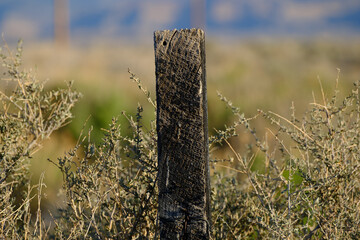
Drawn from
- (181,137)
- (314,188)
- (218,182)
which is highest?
(181,137)

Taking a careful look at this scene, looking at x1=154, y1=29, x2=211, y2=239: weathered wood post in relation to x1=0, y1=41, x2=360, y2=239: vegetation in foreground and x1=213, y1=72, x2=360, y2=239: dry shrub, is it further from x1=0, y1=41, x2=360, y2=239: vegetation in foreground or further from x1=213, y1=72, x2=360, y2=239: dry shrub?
x1=213, y1=72, x2=360, y2=239: dry shrub

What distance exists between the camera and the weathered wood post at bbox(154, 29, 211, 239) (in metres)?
2.39

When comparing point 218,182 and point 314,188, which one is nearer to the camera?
point 314,188

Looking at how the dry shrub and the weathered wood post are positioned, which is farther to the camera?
the dry shrub

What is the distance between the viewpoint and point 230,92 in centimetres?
1194

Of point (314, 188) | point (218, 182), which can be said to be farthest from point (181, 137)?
point (218, 182)

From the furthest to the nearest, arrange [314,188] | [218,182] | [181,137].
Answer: [218,182]
[314,188]
[181,137]

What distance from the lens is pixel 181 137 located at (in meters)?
2.44

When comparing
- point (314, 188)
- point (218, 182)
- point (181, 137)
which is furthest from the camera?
point (218, 182)

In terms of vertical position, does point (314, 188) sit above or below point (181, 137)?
below

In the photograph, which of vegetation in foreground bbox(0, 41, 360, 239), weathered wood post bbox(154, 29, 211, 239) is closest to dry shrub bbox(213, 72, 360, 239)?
vegetation in foreground bbox(0, 41, 360, 239)

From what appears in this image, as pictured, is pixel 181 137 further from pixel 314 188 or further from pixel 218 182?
pixel 218 182

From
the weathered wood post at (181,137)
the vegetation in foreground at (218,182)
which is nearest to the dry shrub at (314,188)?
the vegetation in foreground at (218,182)

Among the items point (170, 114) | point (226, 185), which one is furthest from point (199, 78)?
point (226, 185)
